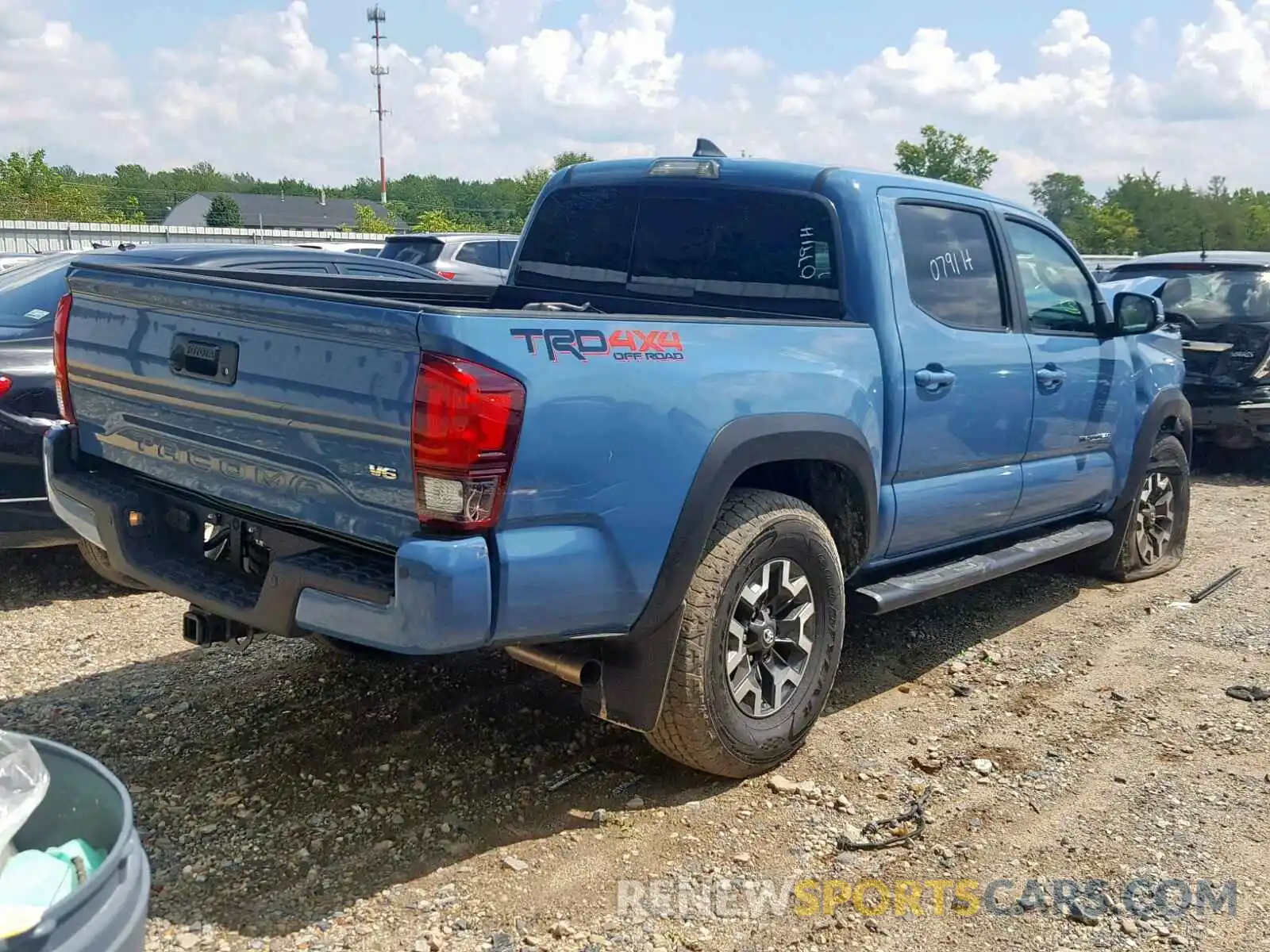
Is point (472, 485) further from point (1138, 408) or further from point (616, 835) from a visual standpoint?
point (1138, 408)

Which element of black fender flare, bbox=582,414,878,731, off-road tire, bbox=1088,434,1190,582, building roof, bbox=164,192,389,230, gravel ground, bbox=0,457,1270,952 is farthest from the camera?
building roof, bbox=164,192,389,230

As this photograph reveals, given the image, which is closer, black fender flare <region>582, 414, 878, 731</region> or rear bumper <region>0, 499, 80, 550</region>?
black fender flare <region>582, 414, 878, 731</region>

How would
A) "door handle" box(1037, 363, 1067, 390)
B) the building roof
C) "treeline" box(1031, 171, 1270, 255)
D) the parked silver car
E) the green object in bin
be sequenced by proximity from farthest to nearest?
1. the building roof
2. "treeline" box(1031, 171, 1270, 255)
3. the parked silver car
4. "door handle" box(1037, 363, 1067, 390)
5. the green object in bin

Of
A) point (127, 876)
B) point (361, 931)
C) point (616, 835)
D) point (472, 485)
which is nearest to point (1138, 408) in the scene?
point (616, 835)

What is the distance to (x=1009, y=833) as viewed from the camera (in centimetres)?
344

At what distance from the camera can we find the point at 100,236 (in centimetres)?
3197

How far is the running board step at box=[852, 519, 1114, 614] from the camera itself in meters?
4.16

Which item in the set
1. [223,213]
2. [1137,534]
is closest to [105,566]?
[1137,534]

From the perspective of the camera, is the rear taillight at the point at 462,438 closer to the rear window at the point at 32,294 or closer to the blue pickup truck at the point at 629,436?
the blue pickup truck at the point at 629,436

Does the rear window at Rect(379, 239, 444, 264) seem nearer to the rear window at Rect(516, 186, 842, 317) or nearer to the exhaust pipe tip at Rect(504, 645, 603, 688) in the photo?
the rear window at Rect(516, 186, 842, 317)

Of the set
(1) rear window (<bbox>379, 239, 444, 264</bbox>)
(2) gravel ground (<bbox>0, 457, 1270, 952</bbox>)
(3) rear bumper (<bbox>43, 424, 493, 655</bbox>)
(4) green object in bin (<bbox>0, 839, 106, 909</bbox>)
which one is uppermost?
(1) rear window (<bbox>379, 239, 444, 264</bbox>)

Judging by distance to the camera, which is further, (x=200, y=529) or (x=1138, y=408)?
(x=1138, y=408)

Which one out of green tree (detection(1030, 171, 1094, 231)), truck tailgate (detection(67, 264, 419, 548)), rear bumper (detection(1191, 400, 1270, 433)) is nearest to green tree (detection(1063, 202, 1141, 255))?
green tree (detection(1030, 171, 1094, 231))

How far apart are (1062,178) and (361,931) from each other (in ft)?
332
